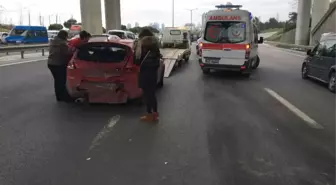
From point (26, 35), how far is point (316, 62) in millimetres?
33546

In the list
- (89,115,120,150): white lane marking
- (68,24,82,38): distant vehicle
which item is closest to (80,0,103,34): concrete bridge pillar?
(68,24,82,38): distant vehicle

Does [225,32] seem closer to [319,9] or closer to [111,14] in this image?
[111,14]

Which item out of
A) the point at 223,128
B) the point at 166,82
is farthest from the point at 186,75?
the point at 223,128

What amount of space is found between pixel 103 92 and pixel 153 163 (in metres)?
3.59

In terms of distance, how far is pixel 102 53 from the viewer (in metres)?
8.57

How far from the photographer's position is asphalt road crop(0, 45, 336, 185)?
15.1 feet

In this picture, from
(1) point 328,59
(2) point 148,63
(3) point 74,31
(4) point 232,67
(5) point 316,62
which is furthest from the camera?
(3) point 74,31

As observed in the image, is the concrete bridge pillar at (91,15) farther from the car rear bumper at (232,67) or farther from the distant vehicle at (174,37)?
the car rear bumper at (232,67)

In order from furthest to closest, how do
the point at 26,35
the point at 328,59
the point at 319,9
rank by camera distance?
the point at 319,9 < the point at 26,35 < the point at 328,59

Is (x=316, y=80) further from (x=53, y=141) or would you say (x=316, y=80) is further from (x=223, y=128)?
(x=53, y=141)

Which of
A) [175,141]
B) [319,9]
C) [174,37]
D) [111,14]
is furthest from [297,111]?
[319,9]

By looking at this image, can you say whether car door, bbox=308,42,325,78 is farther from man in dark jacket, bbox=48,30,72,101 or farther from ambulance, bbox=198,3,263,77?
man in dark jacket, bbox=48,30,72,101

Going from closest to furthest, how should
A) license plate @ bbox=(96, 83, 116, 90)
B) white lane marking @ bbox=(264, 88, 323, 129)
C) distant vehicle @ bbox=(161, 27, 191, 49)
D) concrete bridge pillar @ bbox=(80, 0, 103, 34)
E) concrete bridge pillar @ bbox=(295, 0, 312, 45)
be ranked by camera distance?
white lane marking @ bbox=(264, 88, 323, 129) < license plate @ bbox=(96, 83, 116, 90) < distant vehicle @ bbox=(161, 27, 191, 49) < concrete bridge pillar @ bbox=(80, 0, 103, 34) < concrete bridge pillar @ bbox=(295, 0, 312, 45)

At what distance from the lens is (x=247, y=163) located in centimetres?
504
